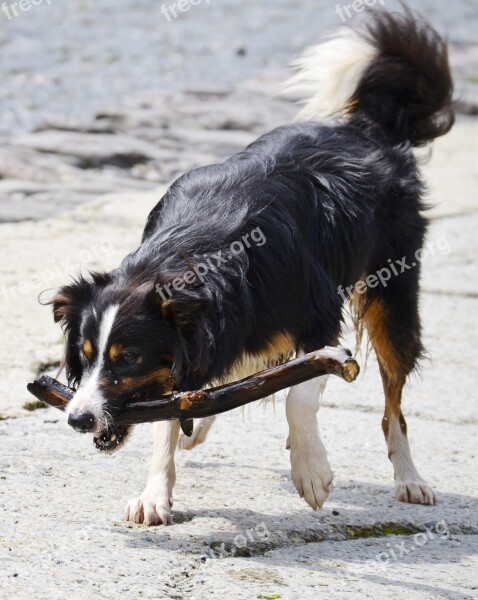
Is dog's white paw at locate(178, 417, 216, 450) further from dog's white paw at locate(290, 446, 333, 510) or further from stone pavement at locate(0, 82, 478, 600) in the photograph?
dog's white paw at locate(290, 446, 333, 510)

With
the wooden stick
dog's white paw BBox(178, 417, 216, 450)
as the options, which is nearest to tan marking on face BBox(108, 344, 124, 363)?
the wooden stick

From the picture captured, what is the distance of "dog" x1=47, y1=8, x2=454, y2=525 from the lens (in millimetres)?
3381

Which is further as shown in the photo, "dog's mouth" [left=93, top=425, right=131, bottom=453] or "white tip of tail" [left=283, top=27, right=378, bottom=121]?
"white tip of tail" [left=283, top=27, right=378, bottom=121]

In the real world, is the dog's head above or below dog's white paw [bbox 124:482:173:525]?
above

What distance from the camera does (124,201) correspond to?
8148 millimetres

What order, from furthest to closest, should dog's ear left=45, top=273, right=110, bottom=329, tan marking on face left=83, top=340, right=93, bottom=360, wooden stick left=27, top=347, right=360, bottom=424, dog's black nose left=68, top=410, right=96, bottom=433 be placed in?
dog's ear left=45, top=273, right=110, bottom=329, tan marking on face left=83, top=340, right=93, bottom=360, dog's black nose left=68, top=410, right=96, bottom=433, wooden stick left=27, top=347, right=360, bottom=424

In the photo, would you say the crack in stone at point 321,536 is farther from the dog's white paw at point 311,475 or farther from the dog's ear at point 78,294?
the dog's ear at point 78,294

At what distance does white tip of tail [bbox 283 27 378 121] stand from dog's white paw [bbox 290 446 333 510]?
180 centimetres

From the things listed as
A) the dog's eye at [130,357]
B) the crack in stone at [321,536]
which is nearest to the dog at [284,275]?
the dog's eye at [130,357]

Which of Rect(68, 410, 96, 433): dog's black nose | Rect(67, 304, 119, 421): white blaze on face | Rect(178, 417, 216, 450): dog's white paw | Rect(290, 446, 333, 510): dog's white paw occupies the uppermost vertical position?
Rect(67, 304, 119, 421): white blaze on face

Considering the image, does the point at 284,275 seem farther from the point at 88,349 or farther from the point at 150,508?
the point at 150,508

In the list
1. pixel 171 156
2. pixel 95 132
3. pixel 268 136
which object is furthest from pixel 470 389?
pixel 95 132

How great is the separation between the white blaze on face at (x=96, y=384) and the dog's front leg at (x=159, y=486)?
41 centimetres

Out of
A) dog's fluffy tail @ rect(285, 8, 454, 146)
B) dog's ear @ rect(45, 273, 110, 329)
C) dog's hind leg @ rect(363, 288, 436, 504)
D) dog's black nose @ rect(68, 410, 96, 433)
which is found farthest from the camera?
A: dog's fluffy tail @ rect(285, 8, 454, 146)
